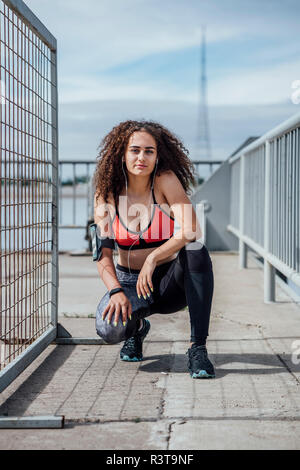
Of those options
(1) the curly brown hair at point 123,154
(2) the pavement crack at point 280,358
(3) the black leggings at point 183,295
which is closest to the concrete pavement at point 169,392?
(2) the pavement crack at point 280,358

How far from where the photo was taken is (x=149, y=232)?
10.8ft

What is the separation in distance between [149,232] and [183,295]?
1.20ft

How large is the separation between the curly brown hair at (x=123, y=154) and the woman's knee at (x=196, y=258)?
407 millimetres

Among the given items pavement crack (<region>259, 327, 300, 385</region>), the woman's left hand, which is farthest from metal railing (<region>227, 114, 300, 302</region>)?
the woman's left hand

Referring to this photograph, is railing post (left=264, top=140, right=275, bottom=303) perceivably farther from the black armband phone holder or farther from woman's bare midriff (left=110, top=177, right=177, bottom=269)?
the black armband phone holder

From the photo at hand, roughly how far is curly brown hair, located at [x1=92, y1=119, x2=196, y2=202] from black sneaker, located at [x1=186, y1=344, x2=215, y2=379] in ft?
2.79

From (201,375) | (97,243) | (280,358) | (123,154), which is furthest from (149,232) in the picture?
(280,358)

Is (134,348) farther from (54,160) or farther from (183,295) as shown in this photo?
(54,160)

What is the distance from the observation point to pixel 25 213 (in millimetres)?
3084

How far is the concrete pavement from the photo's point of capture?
7.53ft

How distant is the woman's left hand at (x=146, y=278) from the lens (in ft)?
9.92
